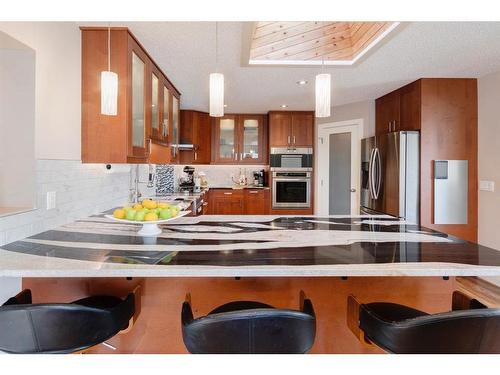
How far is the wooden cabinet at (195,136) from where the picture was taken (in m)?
5.48

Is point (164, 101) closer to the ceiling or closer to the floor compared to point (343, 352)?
closer to the ceiling

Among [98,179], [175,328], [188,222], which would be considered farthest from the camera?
[98,179]

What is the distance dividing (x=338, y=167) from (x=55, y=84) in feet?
13.6

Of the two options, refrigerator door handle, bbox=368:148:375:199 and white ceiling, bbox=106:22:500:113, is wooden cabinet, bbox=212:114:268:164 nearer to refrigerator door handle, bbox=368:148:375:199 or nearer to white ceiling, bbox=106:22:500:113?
white ceiling, bbox=106:22:500:113

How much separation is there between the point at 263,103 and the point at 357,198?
79.8 inches

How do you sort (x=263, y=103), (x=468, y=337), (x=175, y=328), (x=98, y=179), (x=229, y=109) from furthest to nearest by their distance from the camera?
(x=229, y=109) → (x=263, y=103) → (x=98, y=179) → (x=175, y=328) → (x=468, y=337)

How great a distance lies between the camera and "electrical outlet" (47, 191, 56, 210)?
6.50 ft

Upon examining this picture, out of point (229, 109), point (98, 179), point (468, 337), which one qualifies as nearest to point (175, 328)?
point (468, 337)

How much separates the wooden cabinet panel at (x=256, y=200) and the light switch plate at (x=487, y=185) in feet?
9.72

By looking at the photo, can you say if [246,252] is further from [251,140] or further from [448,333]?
[251,140]

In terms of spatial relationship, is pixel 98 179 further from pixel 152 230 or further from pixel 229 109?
pixel 229 109

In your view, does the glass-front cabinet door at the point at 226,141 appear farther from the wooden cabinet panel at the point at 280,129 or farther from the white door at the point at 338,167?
the white door at the point at 338,167
